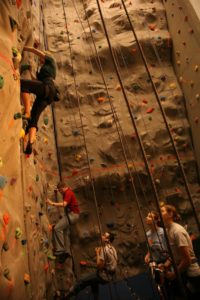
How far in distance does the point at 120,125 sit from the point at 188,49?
170cm

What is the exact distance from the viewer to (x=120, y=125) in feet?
17.1

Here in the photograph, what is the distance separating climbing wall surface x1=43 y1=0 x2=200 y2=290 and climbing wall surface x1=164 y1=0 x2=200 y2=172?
0.21 m

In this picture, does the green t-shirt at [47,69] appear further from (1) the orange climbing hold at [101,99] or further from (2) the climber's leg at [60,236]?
(1) the orange climbing hold at [101,99]

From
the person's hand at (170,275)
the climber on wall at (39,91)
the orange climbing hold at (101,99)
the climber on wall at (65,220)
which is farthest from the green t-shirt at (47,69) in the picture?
the orange climbing hold at (101,99)

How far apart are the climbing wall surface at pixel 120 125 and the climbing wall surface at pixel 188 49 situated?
0.69 ft

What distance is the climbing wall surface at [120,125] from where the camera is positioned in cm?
481

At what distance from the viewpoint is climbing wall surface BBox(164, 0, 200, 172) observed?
14.6 feet

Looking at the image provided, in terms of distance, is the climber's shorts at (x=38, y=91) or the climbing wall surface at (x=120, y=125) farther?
the climbing wall surface at (x=120, y=125)

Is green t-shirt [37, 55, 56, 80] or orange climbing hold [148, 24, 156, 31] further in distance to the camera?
orange climbing hold [148, 24, 156, 31]

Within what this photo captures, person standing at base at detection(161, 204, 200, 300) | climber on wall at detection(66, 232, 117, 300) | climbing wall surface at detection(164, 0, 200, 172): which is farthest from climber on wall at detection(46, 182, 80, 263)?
climbing wall surface at detection(164, 0, 200, 172)

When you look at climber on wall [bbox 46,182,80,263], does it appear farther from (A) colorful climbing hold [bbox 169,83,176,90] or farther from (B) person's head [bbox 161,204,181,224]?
(A) colorful climbing hold [bbox 169,83,176,90]

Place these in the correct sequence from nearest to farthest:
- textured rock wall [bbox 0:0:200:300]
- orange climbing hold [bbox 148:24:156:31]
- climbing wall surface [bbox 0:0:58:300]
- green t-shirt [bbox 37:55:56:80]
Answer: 1. climbing wall surface [bbox 0:0:58:300]
2. green t-shirt [bbox 37:55:56:80]
3. textured rock wall [bbox 0:0:200:300]
4. orange climbing hold [bbox 148:24:156:31]

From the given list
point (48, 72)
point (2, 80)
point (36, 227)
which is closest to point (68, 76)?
point (48, 72)

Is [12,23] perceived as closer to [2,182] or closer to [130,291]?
[2,182]
